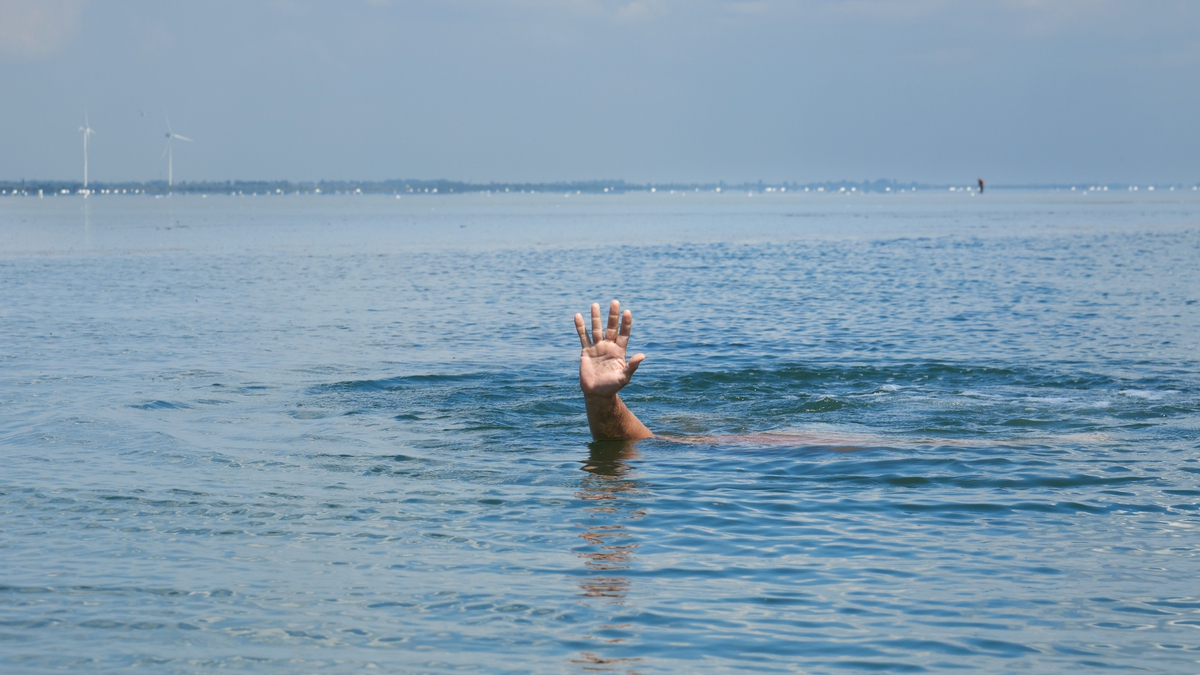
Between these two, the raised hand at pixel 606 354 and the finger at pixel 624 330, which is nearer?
the finger at pixel 624 330

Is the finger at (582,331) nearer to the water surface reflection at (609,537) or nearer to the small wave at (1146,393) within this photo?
the water surface reflection at (609,537)

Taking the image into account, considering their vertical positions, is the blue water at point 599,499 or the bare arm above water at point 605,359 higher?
the bare arm above water at point 605,359

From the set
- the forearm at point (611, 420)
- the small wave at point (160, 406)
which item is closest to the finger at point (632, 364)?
the forearm at point (611, 420)

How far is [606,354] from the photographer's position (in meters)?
11.1

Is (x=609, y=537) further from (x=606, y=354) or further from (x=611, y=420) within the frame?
(x=611, y=420)

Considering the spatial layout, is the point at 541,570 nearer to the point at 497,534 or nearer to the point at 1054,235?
the point at 497,534

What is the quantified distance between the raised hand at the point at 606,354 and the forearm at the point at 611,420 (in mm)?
488

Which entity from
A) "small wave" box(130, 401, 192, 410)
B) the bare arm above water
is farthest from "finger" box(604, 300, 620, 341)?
"small wave" box(130, 401, 192, 410)

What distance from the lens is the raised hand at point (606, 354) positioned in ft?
35.9

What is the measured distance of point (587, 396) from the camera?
1181 cm

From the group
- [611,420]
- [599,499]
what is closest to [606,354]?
[599,499]

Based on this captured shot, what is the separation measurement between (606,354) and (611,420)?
6.20 feet

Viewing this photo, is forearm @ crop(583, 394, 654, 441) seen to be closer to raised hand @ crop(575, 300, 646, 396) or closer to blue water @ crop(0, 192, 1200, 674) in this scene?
blue water @ crop(0, 192, 1200, 674)

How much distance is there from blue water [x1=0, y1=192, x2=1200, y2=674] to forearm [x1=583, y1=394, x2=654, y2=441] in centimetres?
27
